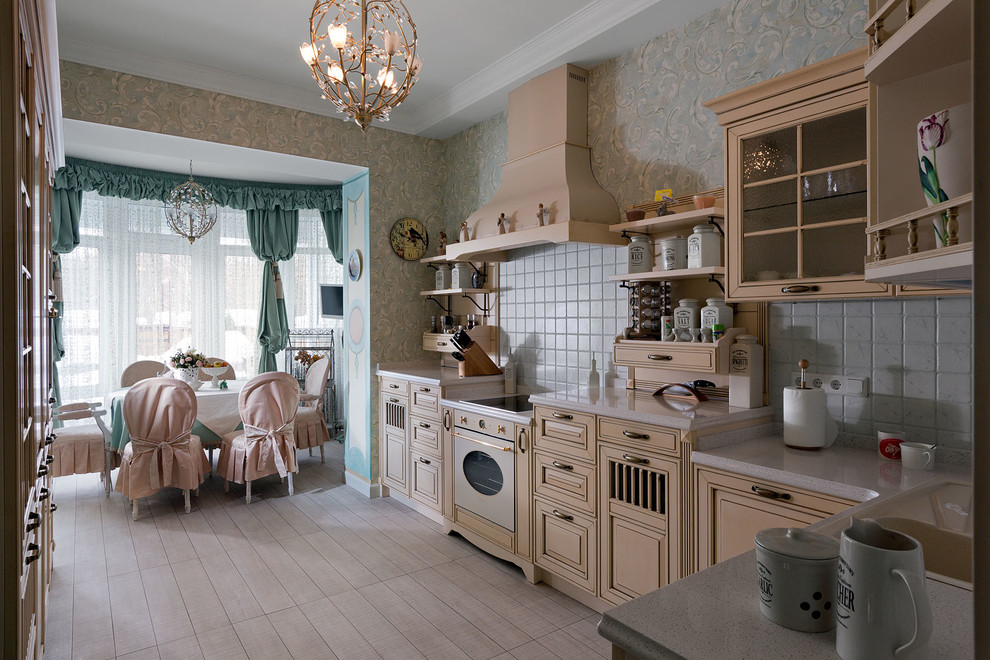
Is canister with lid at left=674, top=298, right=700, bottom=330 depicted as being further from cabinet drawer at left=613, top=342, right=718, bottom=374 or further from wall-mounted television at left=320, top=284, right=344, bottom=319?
wall-mounted television at left=320, top=284, right=344, bottom=319

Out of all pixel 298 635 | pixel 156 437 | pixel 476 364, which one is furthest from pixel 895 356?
pixel 156 437

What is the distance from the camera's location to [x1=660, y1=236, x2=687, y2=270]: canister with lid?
274 centimetres

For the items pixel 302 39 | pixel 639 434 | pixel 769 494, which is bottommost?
pixel 769 494

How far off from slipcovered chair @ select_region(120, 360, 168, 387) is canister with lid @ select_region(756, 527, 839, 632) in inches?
228

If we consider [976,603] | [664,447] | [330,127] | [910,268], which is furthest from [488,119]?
[976,603]

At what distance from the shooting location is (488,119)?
439cm

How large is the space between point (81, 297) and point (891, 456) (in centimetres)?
638

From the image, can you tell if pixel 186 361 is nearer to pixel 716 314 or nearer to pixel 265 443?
pixel 265 443

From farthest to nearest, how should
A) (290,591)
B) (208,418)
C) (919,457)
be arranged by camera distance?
(208,418)
(290,591)
(919,457)

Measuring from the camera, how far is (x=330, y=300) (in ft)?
21.5

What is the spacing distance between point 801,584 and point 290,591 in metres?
2.79

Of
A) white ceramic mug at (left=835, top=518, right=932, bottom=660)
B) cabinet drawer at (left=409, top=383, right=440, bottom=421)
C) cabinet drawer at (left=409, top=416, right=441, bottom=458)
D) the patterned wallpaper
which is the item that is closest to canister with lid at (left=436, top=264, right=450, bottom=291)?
the patterned wallpaper

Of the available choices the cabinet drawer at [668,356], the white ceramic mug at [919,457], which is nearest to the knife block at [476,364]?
the cabinet drawer at [668,356]

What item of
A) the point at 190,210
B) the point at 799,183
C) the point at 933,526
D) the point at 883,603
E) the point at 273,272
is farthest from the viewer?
the point at 273,272
